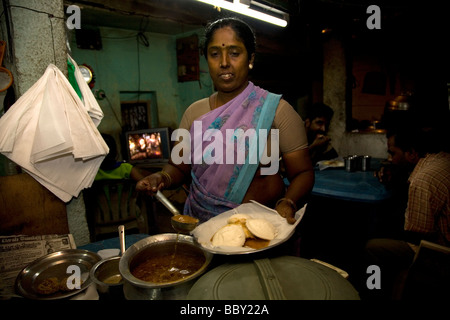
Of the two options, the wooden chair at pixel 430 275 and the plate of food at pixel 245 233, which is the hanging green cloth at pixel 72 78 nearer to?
the plate of food at pixel 245 233

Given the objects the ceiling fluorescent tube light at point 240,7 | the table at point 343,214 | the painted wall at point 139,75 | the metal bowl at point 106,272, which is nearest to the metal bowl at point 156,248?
the metal bowl at point 106,272

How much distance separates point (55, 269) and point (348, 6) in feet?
20.6

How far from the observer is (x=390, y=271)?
297 cm

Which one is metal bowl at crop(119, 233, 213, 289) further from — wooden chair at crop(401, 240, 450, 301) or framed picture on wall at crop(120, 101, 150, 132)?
framed picture on wall at crop(120, 101, 150, 132)

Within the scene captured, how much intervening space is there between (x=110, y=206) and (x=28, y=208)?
2205 millimetres

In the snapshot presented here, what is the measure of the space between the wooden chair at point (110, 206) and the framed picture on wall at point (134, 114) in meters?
3.20

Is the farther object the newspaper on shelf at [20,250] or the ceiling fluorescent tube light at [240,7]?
the ceiling fluorescent tube light at [240,7]

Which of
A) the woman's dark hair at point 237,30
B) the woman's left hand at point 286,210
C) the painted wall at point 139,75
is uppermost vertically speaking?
the painted wall at point 139,75

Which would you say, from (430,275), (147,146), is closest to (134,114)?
(147,146)

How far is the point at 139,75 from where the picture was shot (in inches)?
285

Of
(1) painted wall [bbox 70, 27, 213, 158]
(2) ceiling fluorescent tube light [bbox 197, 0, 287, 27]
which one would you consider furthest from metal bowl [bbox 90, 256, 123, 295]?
(1) painted wall [bbox 70, 27, 213, 158]

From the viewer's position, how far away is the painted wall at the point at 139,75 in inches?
261

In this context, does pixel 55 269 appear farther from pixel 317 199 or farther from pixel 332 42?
pixel 332 42

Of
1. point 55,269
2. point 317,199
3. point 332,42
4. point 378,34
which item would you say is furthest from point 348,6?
point 55,269
